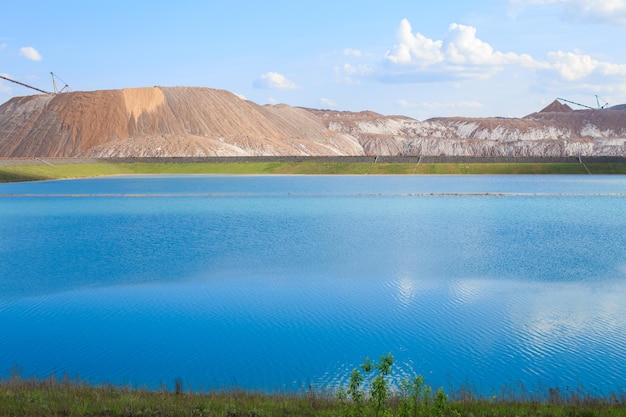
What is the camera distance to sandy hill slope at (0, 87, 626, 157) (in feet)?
427

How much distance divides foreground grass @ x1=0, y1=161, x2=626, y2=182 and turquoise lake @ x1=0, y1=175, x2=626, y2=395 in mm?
49472

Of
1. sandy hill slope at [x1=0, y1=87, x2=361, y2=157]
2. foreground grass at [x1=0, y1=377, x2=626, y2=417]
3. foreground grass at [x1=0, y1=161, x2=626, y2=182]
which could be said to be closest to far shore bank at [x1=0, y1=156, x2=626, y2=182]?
foreground grass at [x1=0, y1=161, x2=626, y2=182]

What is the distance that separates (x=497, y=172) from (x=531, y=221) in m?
55.0

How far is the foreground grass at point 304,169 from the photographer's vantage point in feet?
299

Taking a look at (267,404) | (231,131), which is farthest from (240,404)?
(231,131)

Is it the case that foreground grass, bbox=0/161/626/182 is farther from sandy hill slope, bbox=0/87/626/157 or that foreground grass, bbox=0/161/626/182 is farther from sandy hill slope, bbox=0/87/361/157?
sandy hill slope, bbox=0/87/361/157

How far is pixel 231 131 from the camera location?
14188cm

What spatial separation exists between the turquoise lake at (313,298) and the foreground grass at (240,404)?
1.65 meters

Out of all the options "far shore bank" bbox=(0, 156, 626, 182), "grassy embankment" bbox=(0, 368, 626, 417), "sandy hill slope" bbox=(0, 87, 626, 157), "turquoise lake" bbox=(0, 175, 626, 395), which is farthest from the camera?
"sandy hill slope" bbox=(0, 87, 626, 157)

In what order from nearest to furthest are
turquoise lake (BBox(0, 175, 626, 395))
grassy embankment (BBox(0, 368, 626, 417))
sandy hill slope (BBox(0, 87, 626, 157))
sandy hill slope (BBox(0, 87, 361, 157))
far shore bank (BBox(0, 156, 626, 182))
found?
grassy embankment (BBox(0, 368, 626, 417)) → turquoise lake (BBox(0, 175, 626, 395)) → far shore bank (BBox(0, 156, 626, 182)) → sandy hill slope (BBox(0, 87, 361, 157)) → sandy hill slope (BBox(0, 87, 626, 157))

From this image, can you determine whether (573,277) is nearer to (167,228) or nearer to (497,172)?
(167,228)

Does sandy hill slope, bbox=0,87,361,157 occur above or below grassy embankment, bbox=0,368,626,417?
above

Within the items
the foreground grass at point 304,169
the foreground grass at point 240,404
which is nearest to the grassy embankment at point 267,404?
the foreground grass at point 240,404

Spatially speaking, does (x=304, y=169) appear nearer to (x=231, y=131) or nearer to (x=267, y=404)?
(x=231, y=131)
